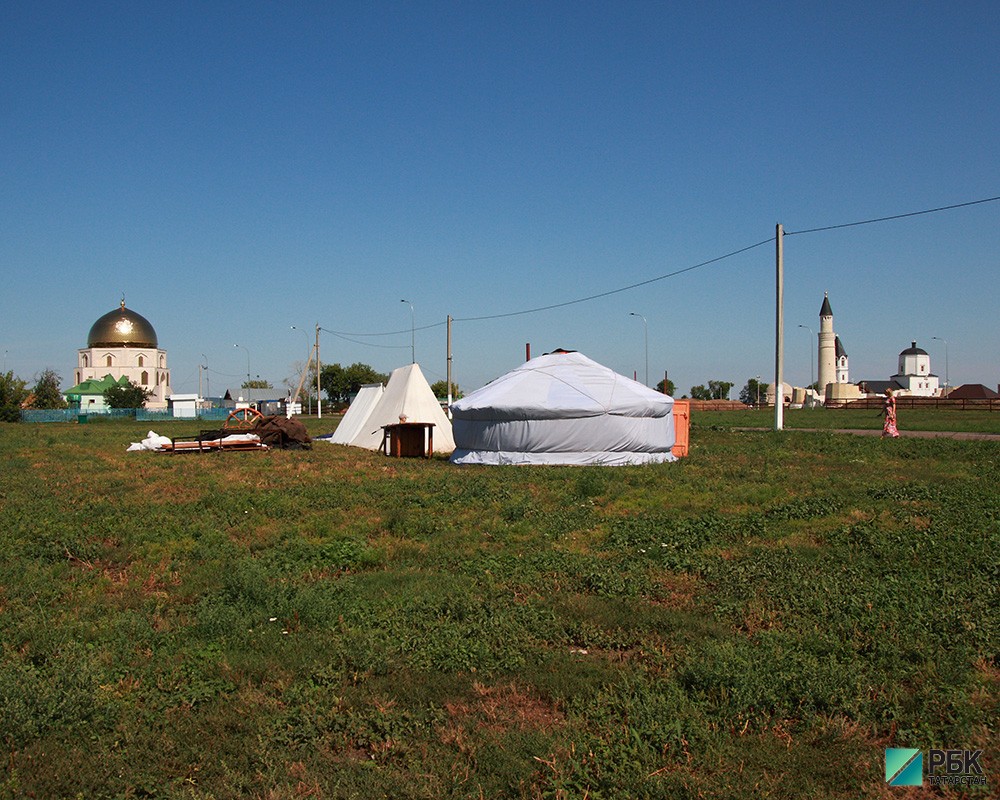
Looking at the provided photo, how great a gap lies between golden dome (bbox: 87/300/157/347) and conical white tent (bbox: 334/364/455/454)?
9209 centimetres

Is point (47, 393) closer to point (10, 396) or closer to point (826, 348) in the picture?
point (10, 396)

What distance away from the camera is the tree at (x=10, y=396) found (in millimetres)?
53500

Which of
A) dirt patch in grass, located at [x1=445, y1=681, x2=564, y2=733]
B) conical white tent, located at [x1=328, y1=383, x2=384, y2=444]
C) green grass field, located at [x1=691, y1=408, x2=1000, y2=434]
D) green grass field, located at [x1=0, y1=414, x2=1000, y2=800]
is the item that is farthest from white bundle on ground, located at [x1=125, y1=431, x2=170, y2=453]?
green grass field, located at [x1=691, y1=408, x2=1000, y2=434]

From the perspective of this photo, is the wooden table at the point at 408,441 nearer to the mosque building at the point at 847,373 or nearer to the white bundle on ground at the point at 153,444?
the white bundle on ground at the point at 153,444

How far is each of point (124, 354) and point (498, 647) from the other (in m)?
110

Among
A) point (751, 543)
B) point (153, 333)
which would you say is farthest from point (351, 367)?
point (751, 543)

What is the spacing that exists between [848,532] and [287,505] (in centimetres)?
655

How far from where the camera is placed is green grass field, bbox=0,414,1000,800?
3727 mm

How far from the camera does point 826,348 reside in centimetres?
13312

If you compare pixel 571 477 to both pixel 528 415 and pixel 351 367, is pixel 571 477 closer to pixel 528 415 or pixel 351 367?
pixel 528 415

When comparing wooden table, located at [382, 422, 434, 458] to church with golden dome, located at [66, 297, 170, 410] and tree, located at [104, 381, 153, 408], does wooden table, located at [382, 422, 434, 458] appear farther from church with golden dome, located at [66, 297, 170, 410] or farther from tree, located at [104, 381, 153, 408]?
church with golden dome, located at [66, 297, 170, 410]

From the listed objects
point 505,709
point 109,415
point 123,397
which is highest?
point 123,397

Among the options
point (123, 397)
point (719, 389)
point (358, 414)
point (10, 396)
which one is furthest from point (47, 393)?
point (719, 389)

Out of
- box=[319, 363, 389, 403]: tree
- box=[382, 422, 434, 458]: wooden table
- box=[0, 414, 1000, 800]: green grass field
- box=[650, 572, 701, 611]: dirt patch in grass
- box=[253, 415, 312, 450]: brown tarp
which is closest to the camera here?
box=[0, 414, 1000, 800]: green grass field
